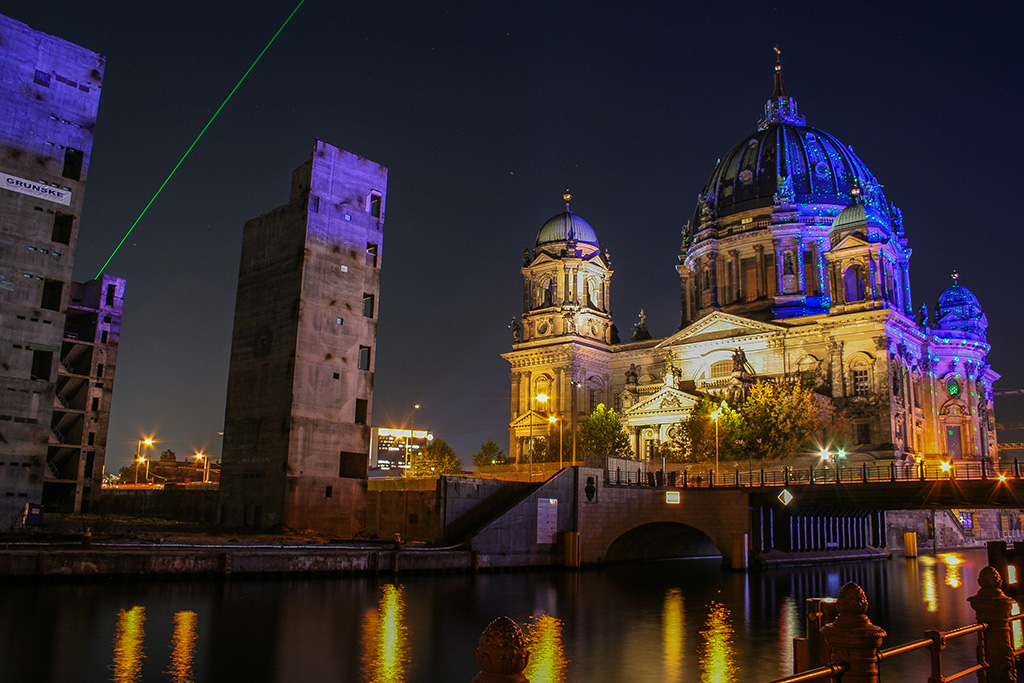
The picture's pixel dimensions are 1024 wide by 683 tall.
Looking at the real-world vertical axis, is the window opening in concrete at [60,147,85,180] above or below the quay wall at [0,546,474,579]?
above

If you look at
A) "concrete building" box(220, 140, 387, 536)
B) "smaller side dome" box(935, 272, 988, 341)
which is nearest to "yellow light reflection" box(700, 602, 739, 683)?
"concrete building" box(220, 140, 387, 536)

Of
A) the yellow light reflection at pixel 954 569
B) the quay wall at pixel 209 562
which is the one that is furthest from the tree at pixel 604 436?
the quay wall at pixel 209 562

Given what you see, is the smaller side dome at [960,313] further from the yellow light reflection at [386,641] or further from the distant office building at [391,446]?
the yellow light reflection at [386,641]

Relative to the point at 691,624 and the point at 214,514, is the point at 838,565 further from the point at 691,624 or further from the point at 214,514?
the point at 214,514

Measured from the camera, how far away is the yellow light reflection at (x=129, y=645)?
67.6 feet

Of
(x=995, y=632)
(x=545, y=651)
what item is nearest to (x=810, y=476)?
(x=545, y=651)

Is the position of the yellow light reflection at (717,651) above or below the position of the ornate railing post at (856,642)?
below

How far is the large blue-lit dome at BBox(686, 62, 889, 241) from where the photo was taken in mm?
107000

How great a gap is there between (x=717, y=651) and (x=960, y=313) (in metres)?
99.6

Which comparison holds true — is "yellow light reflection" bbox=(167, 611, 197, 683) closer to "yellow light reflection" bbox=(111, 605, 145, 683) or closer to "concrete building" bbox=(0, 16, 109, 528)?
"yellow light reflection" bbox=(111, 605, 145, 683)

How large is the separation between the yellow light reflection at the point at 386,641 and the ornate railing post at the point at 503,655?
13.4 meters

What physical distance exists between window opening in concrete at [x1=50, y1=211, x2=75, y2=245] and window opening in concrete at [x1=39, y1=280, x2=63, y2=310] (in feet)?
7.54

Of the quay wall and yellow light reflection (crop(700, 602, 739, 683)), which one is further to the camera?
the quay wall

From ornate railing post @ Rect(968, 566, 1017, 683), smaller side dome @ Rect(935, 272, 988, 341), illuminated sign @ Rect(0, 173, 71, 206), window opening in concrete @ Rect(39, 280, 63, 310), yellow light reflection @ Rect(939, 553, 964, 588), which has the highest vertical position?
smaller side dome @ Rect(935, 272, 988, 341)
